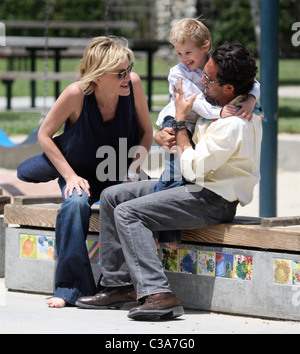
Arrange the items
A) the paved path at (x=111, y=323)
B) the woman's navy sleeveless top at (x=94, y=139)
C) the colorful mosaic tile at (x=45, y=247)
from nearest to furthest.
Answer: the paved path at (x=111, y=323), the woman's navy sleeveless top at (x=94, y=139), the colorful mosaic tile at (x=45, y=247)

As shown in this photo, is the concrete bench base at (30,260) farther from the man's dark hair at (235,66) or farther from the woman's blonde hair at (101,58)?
the man's dark hair at (235,66)

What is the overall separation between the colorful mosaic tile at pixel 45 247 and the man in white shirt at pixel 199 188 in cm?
58

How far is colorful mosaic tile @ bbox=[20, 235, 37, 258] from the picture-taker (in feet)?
15.2

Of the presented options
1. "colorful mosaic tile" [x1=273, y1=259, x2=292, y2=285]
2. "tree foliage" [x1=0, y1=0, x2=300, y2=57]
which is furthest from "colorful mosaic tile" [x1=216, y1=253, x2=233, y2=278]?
"tree foliage" [x1=0, y1=0, x2=300, y2=57]

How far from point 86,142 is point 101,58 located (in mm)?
448

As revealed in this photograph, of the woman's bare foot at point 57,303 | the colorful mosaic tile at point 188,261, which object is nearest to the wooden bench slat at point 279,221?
the colorful mosaic tile at point 188,261

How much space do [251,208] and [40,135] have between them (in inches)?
127

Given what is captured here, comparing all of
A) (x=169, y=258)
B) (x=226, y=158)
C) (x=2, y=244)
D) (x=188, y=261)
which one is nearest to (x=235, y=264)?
(x=188, y=261)

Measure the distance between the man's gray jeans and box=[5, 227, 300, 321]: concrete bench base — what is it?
206 mm

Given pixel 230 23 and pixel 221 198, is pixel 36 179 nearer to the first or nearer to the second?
pixel 221 198

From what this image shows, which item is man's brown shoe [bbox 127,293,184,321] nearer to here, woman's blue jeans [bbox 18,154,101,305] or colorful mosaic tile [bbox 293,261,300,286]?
woman's blue jeans [bbox 18,154,101,305]

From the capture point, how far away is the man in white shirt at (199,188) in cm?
390

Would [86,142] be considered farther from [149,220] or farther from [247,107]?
[247,107]

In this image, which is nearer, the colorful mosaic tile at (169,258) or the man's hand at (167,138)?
the man's hand at (167,138)
